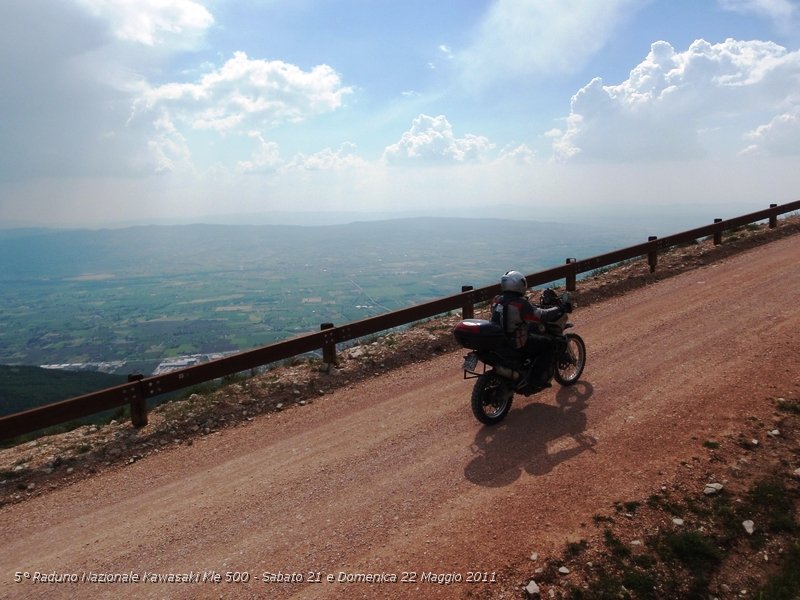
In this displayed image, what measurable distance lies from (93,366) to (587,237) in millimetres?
163249

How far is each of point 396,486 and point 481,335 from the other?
222 cm

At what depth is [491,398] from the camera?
696 centimetres

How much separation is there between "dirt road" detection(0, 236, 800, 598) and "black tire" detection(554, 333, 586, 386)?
253mm

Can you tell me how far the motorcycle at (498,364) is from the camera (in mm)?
6703

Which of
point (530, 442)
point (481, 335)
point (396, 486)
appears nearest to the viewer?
point (396, 486)

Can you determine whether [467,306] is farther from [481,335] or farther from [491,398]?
[481,335]

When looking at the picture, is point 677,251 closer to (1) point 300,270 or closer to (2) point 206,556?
(2) point 206,556

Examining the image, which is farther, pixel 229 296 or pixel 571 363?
pixel 229 296

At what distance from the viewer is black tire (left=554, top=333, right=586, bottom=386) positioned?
791cm

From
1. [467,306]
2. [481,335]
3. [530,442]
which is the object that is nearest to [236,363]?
[481,335]

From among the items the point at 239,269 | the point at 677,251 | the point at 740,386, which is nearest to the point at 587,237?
the point at 239,269

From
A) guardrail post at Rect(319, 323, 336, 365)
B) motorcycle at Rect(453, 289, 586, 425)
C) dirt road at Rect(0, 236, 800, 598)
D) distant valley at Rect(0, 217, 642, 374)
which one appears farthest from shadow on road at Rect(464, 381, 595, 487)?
distant valley at Rect(0, 217, 642, 374)

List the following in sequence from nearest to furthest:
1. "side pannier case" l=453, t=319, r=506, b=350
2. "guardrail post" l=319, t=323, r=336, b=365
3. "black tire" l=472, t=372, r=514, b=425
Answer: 1. "side pannier case" l=453, t=319, r=506, b=350
2. "black tire" l=472, t=372, r=514, b=425
3. "guardrail post" l=319, t=323, r=336, b=365

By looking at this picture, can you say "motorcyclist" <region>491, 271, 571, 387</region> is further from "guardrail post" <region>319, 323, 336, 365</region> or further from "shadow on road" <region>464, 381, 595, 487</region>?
"guardrail post" <region>319, 323, 336, 365</region>
